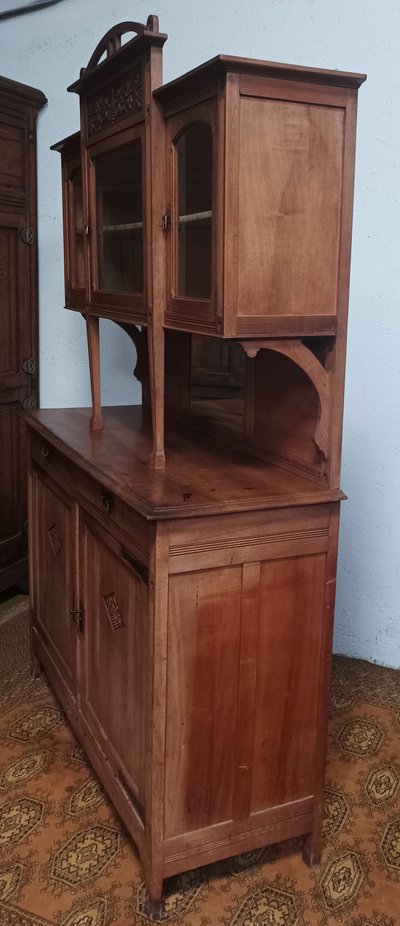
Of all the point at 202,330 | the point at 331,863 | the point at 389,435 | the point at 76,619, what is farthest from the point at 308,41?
the point at 331,863

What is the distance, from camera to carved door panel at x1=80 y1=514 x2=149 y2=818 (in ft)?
6.62

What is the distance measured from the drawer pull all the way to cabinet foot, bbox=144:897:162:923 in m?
0.95

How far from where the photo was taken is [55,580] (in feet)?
9.25

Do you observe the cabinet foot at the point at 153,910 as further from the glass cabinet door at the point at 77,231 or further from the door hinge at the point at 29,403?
the door hinge at the point at 29,403

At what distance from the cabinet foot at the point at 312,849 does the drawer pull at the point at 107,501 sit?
39.2 inches

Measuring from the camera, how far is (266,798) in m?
2.08

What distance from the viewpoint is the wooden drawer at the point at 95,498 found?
1942 millimetres

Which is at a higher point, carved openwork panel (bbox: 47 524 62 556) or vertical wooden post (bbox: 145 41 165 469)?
vertical wooden post (bbox: 145 41 165 469)

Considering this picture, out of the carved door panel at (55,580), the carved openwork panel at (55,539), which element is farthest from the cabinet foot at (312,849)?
the carved openwork panel at (55,539)

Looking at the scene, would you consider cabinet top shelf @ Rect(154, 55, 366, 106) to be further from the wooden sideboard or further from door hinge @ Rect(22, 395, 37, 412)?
door hinge @ Rect(22, 395, 37, 412)

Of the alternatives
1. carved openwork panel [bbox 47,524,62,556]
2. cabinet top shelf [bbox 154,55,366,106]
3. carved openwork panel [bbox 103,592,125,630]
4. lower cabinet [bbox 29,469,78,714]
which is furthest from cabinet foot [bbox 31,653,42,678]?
cabinet top shelf [bbox 154,55,366,106]

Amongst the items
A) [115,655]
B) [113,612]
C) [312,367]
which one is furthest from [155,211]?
[115,655]

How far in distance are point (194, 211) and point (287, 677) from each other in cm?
112

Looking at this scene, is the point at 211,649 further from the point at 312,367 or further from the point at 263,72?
the point at 263,72
